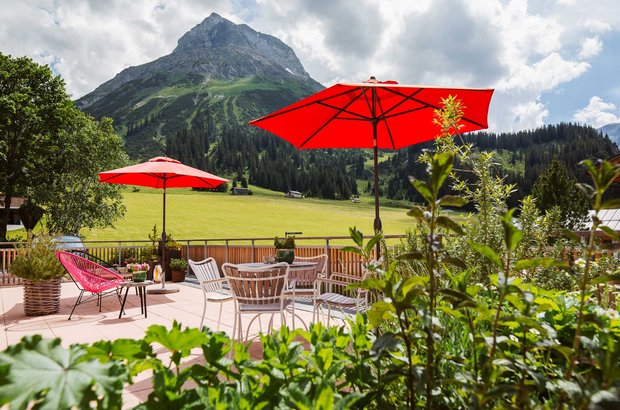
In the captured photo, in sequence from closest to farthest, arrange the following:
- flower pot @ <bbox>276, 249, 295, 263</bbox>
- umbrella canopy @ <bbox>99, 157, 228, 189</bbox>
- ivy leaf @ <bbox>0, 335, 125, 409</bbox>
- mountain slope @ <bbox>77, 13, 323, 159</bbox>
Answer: ivy leaf @ <bbox>0, 335, 125, 409</bbox>, flower pot @ <bbox>276, 249, 295, 263</bbox>, umbrella canopy @ <bbox>99, 157, 228, 189</bbox>, mountain slope @ <bbox>77, 13, 323, 159</bbox>

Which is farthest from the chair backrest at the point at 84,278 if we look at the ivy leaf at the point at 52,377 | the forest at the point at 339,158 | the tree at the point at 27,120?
the forest at the point at 339,158

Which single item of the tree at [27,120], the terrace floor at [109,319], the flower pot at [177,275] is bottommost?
the flower pot at [177,275]

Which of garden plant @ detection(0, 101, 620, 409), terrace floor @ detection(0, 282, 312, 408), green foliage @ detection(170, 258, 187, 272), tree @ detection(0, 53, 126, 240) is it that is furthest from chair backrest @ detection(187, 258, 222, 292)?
tree @ detection(0, 53, 126, 240)

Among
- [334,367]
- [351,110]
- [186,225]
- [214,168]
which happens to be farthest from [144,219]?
[214,168]

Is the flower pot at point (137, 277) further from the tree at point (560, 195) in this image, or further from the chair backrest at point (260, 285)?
the tree at point (560, 195)

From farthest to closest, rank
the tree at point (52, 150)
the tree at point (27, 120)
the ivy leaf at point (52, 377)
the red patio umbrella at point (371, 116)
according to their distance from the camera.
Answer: the tree at point (52, 150)
the tree at point (27, 120)
the red patio umbrella at point (371, 116)
the ivy leaf at point (52, 377)

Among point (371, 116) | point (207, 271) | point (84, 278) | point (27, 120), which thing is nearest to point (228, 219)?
point (27, 120)

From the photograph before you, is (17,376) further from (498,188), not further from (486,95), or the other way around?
(486,95)

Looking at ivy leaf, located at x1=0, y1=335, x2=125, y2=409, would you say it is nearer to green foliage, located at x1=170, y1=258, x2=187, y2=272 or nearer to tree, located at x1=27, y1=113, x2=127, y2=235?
green foliage, located at x1=170, y1=258, x2=187, y2=272

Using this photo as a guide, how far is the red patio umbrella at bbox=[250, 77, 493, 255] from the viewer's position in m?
4.11

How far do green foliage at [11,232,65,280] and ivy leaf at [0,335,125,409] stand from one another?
6.31 m

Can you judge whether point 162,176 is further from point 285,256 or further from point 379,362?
point 379,362

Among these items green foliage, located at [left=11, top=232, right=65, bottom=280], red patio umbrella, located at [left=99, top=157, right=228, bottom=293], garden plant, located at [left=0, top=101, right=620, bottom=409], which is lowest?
green foliage, located at [left=11, top=232, right=65, bottom=280]

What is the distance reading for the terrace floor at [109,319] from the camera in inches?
183
